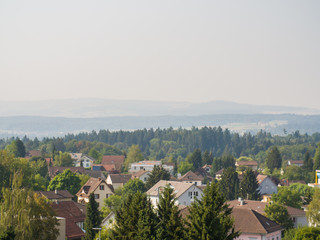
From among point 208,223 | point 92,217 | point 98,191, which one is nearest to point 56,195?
point 98,191

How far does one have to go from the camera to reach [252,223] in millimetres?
59969

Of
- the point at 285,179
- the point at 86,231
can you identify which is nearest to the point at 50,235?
the point at 86,231

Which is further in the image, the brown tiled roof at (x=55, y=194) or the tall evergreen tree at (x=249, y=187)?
the tall evergreen tree at (x=249, y=187)

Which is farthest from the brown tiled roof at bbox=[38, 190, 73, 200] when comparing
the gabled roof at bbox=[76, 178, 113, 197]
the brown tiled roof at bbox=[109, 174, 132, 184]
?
the brown tiled roof at bbox=[109, 174, 132, 184]

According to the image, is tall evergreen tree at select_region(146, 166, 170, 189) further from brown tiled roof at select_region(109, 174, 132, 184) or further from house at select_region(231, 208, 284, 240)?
house at select_region(231, 208, 284, 240)

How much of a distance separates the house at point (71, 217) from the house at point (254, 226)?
1426cm

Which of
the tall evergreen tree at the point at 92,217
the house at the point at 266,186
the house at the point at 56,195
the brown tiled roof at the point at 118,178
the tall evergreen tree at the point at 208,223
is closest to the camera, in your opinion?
the tall evergreen tree at the point at 208,223

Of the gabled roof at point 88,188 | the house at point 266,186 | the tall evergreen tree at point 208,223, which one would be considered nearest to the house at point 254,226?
the tall evergreen tree at point 208,223

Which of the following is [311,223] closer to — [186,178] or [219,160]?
[186,178]

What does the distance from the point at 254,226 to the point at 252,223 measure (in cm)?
54

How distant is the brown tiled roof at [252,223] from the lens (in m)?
59.0

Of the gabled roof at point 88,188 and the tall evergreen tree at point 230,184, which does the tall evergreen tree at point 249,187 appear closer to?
the tall evergreen tree at point 230,184

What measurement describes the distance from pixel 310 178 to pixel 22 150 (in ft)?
212

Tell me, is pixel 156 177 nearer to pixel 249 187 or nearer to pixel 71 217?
pixel 249 187
